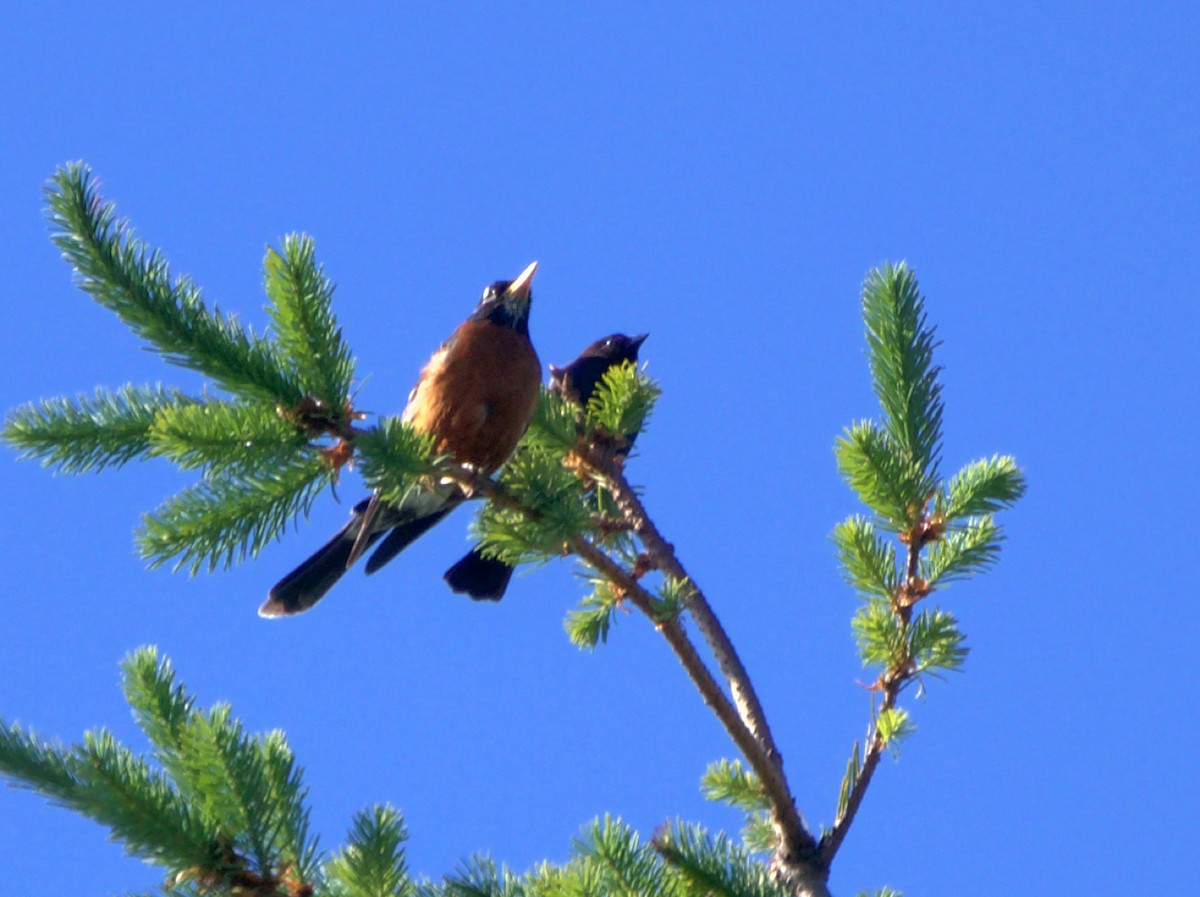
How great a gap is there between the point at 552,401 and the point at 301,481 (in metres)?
0.98

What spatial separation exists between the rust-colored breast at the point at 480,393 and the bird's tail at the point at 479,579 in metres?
0.55

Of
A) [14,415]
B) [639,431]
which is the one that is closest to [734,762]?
[639,431]

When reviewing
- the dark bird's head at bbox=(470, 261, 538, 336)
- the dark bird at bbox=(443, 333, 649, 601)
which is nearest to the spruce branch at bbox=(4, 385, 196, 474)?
Answer: the dark bird at bbox=(443, 333, 649, 601)

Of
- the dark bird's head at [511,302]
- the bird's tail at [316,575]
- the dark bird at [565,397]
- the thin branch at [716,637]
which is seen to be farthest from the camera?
the dark bird's head at [511,302]

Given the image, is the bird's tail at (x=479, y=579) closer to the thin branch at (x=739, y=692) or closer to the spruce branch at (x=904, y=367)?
the thin branch at (x=739, y=692)

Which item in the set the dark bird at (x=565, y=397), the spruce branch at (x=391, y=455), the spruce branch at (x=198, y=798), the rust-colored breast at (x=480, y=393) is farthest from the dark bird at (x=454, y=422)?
the spruce branch at (x=198, y=798)

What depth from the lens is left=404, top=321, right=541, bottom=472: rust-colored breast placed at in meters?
3.83

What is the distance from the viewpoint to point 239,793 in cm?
193

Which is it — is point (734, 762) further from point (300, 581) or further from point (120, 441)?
point (300, 581)

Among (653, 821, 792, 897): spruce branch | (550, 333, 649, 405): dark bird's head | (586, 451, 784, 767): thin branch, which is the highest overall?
(550, 333, 649, 405): dark bird's head

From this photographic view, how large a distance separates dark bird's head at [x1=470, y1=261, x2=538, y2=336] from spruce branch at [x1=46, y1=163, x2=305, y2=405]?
9.28 feet

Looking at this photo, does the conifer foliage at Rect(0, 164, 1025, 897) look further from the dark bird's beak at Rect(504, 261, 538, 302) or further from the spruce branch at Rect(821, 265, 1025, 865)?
the dark bird's beak at Rect(504, 261, 538, 302)

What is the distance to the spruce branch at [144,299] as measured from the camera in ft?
6.50

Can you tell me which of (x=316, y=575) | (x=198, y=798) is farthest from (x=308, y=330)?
(x=316, y=575)
